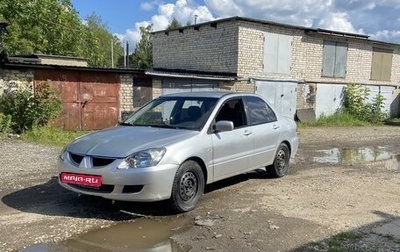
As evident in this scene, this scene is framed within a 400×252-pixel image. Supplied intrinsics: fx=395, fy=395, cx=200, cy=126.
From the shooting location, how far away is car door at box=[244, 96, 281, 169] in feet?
21.8

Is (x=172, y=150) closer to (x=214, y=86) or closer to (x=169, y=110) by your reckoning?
(x=169, y=110)

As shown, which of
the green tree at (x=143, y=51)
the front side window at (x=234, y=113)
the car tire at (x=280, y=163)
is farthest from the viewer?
the green tree at (x=143, y=51)

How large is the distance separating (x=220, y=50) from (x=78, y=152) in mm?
14773

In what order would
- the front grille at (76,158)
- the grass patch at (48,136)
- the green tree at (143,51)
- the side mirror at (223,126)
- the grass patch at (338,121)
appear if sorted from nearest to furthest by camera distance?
the front grille at (76,158) → the side mirror at (223,126) → the grass patch at (48,136) → the grass patch at (338,121) → the green tree at (143,51)

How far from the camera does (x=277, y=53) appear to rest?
64.6ft

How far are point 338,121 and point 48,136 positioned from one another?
14.9 m

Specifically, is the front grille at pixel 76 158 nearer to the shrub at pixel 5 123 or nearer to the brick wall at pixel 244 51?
the shrub at pixel 5 123

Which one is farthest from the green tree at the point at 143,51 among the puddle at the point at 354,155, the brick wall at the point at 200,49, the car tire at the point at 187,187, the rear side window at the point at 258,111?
the car tire at the point at 187,187

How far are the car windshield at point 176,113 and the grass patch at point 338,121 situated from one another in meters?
13.9

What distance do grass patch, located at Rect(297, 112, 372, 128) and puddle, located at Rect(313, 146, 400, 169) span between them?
7.04 meters

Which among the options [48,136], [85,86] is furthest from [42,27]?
[48,136]

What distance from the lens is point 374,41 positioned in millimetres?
23516

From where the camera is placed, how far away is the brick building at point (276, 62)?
59.7 ft

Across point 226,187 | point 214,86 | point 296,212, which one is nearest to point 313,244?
point 296,212
